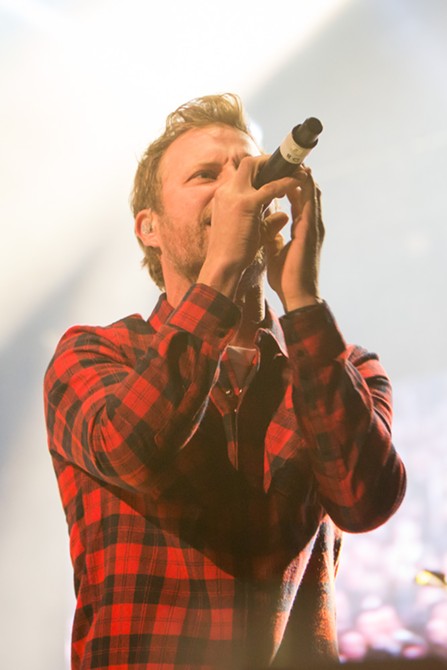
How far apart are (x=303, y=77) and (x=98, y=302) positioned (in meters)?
0.78

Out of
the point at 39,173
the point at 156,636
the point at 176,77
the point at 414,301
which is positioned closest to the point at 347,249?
the point at 414,301

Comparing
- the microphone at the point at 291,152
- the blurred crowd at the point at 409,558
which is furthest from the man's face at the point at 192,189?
the blurred crowd at the point at 409,558

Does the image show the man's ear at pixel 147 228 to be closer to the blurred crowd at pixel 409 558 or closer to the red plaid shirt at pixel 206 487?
the red plaid shirt at pixel 206 487

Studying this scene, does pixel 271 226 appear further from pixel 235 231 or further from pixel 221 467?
pixel 221 467

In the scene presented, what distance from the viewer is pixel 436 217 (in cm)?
213

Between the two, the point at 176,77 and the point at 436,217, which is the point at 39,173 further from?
the point at 436,217

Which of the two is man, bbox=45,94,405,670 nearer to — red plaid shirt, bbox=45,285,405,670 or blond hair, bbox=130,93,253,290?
red plaid shirt, bbox=45,285,405,670

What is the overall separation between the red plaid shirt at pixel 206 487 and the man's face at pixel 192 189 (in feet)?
0.61

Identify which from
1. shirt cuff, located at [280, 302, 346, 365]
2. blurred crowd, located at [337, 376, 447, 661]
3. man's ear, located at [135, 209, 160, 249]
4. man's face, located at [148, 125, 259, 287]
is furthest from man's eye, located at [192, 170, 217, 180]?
blurred crowd, located at [337, 376, 447, 661]

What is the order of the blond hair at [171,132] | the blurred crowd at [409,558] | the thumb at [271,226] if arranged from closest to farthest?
the thumb at [271,226] < the blond hair at [171,132] < the blurred crowd at [409,558]

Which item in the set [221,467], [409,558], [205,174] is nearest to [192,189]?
[205,174]

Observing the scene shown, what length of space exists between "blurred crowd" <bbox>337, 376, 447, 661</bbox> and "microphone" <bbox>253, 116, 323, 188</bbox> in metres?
1.24

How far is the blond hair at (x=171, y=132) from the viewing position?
1.26 meters

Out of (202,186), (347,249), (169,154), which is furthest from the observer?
(347,249)
